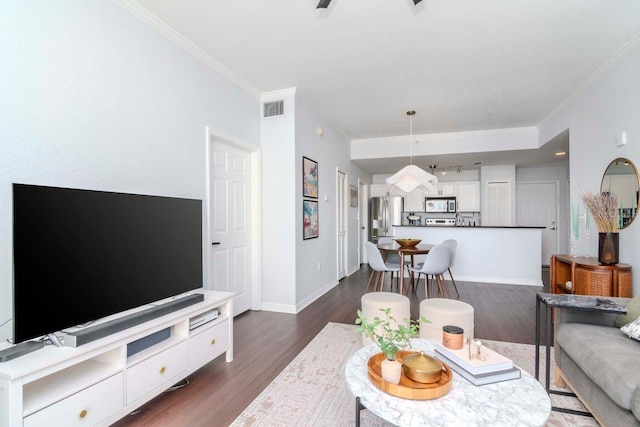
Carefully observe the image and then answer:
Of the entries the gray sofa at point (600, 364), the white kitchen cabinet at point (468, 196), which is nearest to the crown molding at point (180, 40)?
the gray sofa at point (600, 364)

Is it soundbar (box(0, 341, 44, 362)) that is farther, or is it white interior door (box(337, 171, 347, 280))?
white interior door (box(337, 171, 347, 280))

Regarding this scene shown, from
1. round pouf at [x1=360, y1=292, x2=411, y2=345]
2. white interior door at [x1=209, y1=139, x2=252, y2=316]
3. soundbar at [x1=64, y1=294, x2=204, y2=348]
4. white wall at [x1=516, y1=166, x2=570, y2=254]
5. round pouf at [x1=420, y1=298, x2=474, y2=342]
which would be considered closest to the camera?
soundbar at [x1=64, y1=294, x2=204, y2=348]

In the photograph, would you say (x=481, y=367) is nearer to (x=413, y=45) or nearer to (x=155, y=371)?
(x=155, y=371)

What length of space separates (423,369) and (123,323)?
5.14 ft

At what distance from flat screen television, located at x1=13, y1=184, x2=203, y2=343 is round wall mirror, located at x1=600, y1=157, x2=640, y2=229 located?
392 cm

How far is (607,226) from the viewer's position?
3.00m

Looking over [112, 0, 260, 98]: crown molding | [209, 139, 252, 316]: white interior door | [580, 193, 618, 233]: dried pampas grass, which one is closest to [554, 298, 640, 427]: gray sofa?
[580, 193, 618, 233]: dried pampas grass

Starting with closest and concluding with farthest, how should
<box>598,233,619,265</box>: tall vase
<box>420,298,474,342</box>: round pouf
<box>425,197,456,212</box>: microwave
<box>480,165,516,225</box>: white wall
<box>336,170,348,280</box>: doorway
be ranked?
<box>420,298,474,342</box>: round pouf → <box>598,233,619,265</box>: tall vase → <box>336,170,348,280</box>: doorway → <box>480,165,516,225</box>: white wall → <box>425,197,456,212</box>: microwave

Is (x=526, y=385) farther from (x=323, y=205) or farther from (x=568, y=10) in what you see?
(x=323, y=205)

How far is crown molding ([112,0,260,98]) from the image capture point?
2320 mm

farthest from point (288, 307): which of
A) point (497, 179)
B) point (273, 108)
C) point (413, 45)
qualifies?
point (497, 179)

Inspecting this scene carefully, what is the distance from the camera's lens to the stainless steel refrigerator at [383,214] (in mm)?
8023

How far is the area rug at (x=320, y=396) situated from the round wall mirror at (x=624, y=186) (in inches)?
62.0

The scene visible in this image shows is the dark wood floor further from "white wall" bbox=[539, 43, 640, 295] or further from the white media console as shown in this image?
"white wall" bbox=[539, 43, 640, 295]
